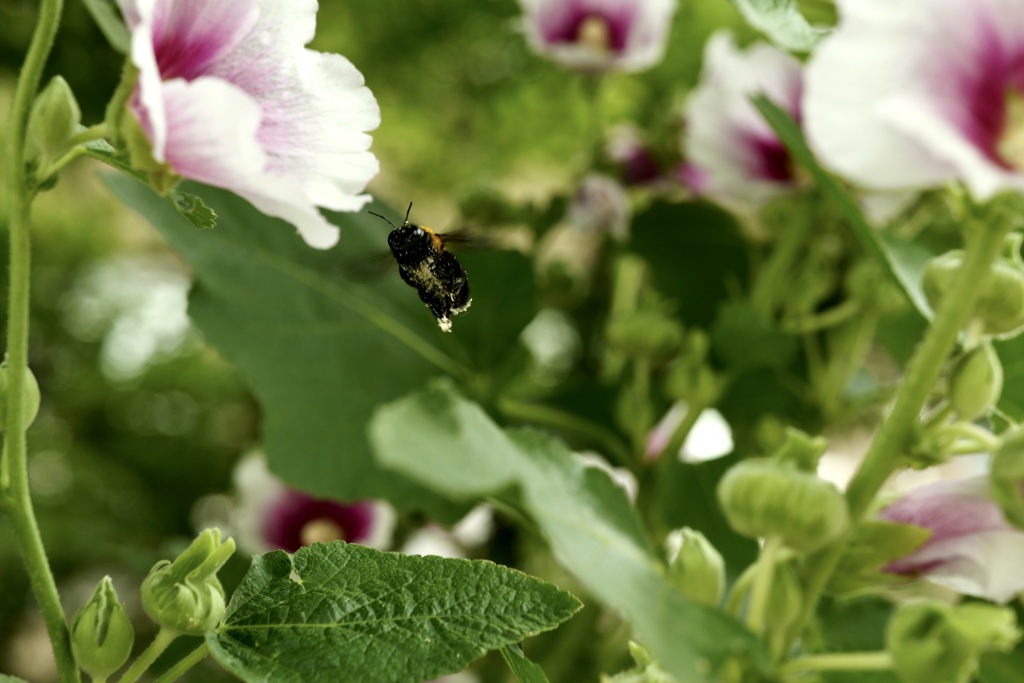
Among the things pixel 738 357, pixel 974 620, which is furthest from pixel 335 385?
pixel 974 620

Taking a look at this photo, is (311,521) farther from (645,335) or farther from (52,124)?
(52,124)

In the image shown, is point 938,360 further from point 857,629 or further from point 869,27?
point 857,629

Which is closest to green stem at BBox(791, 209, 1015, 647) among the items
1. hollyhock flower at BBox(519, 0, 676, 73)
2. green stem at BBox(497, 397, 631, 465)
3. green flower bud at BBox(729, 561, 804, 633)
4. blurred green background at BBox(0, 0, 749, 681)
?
green flower bud at BBox(729, 561, 804, 633)

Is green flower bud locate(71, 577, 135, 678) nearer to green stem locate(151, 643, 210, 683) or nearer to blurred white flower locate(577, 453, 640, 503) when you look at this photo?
green stem locate(151, 643, 210, 683)

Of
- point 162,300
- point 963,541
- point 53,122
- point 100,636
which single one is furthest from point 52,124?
point 162,300

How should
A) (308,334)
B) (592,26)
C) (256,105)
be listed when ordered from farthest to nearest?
(592,26) < (308,334) < (256,105)

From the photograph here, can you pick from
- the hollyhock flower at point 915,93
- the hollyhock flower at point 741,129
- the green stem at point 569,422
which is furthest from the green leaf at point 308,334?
the hollyhock flower at point 915,93

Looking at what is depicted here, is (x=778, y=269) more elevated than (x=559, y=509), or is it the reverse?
(x=559, y=509)
